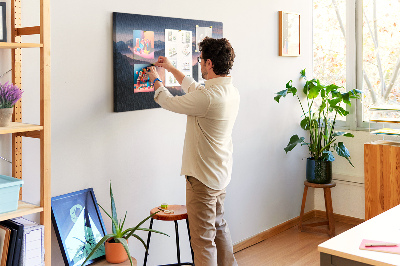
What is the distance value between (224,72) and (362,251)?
5.19 feet

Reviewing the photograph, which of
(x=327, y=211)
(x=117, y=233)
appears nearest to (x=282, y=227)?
(x=327, y=211)

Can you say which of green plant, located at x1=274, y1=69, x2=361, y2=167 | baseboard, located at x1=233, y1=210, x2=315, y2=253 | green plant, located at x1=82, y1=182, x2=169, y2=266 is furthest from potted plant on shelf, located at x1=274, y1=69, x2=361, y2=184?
green plant, located at x1=82, y1=182, x2=169, y2=266

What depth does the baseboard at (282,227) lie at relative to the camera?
4629 mm

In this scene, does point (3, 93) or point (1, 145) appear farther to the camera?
point (1, 145)

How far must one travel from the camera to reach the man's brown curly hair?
10.9 feet

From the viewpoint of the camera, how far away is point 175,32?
12.4ft

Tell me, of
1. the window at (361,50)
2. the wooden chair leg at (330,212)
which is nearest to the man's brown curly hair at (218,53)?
the wooden chair leg at (330,212)

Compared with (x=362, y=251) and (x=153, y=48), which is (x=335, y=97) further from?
(x=362, y=251)

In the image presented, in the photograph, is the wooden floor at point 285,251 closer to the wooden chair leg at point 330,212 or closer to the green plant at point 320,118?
the wooden chair leg at point 330,212

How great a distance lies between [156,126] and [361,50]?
105 inches

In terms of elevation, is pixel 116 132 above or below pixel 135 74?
below

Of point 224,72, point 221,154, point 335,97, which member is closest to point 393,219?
point 221,154

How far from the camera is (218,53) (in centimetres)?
333

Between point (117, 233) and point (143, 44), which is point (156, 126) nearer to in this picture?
point (143, 44)
